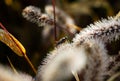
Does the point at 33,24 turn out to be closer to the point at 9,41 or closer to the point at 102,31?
the point at 9,41

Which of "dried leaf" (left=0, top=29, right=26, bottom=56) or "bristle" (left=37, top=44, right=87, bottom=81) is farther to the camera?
"dried leaf" (left=0, top=29, right=26, bottom=56)

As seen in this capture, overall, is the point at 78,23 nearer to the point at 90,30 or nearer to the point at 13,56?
the point at 13,56

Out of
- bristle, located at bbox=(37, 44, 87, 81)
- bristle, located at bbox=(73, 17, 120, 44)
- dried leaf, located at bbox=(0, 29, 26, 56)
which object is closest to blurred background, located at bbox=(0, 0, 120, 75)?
dried leaf, located at bbox=(0, 29, 26, 56)

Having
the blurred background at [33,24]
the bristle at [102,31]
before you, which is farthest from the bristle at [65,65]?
the blurred background at [33,24]

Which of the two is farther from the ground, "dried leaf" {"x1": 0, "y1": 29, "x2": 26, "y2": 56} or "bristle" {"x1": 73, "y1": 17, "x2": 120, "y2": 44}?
"bristle" {"x1": 73, "y1": 17, "x2": 120, "y2": 44}

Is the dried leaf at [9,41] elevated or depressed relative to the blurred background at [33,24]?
elevated

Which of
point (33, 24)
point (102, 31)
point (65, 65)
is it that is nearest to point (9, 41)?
point (102, 31)

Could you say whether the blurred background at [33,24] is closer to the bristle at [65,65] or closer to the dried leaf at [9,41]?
the dried leaf at [9,41]

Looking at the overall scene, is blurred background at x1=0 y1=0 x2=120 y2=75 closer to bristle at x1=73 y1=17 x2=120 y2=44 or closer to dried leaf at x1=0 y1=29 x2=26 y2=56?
dried leaf at x1=0 y1=29 x2=26 y2=56

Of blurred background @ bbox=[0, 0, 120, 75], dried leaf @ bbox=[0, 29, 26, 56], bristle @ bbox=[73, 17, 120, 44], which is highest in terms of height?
bristle @ bbox=[73, 17, 120, 44]

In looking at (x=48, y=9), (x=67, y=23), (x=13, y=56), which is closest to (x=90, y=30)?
(x=48, y=9)
